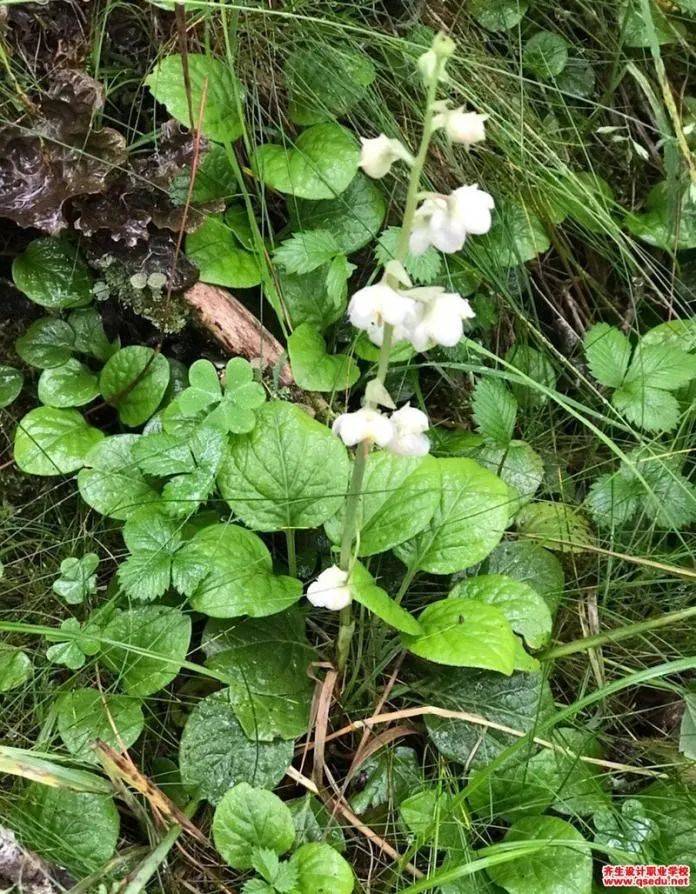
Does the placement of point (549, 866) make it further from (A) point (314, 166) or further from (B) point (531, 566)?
(A) point (314, 166)

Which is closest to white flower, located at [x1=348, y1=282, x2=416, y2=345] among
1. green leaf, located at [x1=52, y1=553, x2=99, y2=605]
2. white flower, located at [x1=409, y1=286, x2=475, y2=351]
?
white flower, located at [x1=409, y1=286, x2=475, y2=351]

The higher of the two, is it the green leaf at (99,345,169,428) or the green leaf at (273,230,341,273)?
the green leaf at (273,230,341,273)

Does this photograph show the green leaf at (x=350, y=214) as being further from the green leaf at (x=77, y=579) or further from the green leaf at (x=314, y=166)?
the green leaf at (x=77, y=579)

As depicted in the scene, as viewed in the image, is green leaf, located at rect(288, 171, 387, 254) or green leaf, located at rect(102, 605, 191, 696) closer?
green leaf, located at rect(102, 605, 191, 696)

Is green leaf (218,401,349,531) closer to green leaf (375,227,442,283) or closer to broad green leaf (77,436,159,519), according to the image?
broad green leaf (77,436,159,519)

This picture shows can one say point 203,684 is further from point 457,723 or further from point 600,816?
point 600,816

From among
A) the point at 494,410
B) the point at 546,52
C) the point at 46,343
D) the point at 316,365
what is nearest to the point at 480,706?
the point at 494,410

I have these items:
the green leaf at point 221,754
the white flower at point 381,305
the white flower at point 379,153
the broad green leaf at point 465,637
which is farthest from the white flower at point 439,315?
the green leaf at point 221,754
